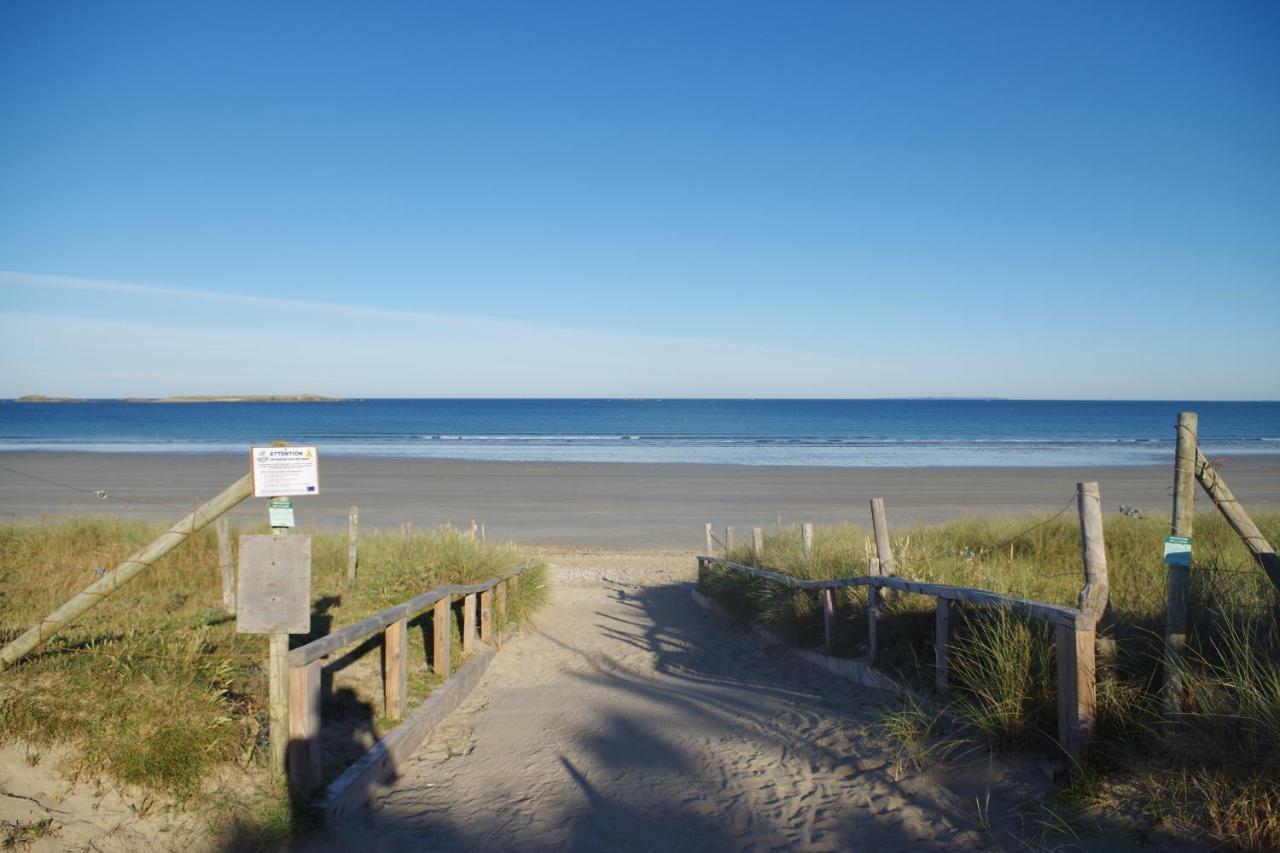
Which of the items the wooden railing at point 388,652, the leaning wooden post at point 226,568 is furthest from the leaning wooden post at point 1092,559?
the leaning wooden post at point 226,568

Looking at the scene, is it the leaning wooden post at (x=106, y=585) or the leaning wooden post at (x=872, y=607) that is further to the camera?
the leaning wooden post at (x=872, y=607)

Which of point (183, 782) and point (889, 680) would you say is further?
point (889, 680)

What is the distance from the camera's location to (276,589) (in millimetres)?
4930

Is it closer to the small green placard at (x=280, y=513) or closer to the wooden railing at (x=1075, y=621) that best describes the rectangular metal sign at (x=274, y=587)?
the small green placard at (x=280, y=513)

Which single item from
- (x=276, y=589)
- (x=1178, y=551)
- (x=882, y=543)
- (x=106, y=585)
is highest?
(x=1178, y=551)

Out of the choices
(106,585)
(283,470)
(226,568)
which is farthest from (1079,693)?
(226,568)

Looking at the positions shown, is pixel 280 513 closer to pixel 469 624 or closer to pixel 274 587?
pixel 274 587

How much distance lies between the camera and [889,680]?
271 inches

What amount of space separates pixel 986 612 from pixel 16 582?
10.2 metres

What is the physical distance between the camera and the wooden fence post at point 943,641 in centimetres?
614

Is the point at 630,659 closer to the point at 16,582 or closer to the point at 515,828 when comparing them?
the point at 515,828

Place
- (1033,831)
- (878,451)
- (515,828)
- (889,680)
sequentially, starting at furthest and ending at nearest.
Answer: (878,451)
(889,680)
(515,828)
(1033,831)

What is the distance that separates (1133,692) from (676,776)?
9.00 feet

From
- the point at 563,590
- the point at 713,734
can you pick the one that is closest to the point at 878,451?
the point at 563,590
